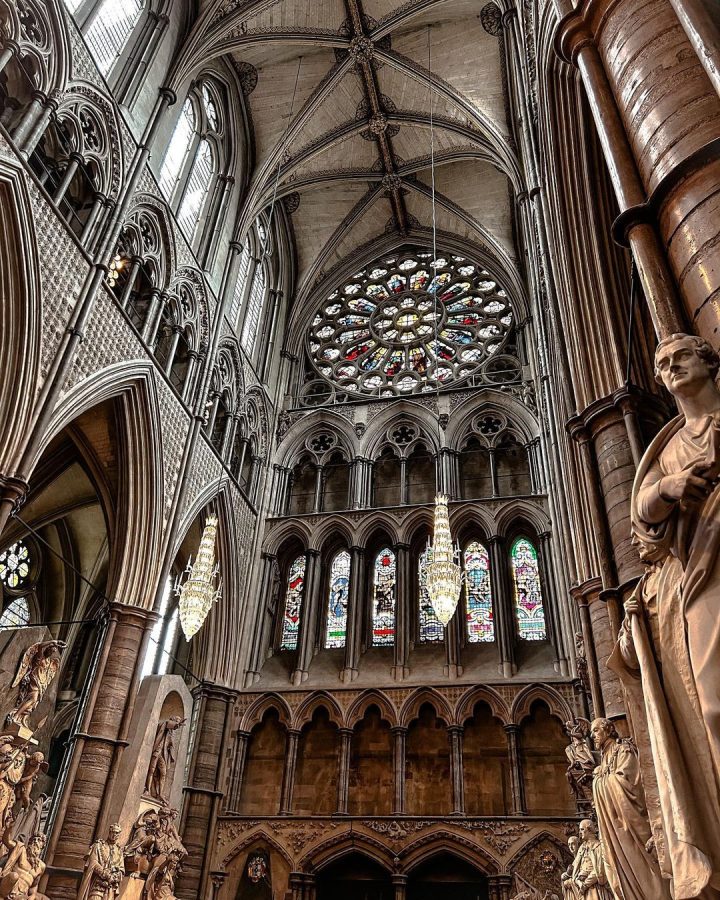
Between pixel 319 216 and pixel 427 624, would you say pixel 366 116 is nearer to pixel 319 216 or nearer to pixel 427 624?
pixel 319 216

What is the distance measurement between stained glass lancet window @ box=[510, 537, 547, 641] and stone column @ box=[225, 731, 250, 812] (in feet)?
18.6

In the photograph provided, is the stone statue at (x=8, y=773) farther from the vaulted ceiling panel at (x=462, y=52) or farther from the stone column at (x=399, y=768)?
the vaulted ceiling panel at (x=462, y=52)

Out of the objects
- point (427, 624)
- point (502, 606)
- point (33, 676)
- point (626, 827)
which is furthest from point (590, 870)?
point (427, 624)

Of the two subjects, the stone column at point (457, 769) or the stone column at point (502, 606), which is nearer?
the stone column at point (457, 769)

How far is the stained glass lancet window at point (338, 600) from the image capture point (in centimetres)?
1477

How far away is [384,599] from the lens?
49.3 feet

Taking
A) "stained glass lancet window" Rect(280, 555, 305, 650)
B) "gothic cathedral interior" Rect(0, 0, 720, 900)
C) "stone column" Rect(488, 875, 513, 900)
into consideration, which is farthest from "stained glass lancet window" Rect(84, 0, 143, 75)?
"stone column" Rect(488, 875, 513, 900)

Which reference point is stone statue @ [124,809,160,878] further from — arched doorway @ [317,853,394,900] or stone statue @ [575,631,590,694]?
stone statue @ [575,631,590,694]

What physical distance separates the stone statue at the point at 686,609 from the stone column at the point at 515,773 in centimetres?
1039

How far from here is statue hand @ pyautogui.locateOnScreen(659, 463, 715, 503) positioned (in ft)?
7.54

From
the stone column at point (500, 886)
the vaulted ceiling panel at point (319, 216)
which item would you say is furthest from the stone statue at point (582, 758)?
the vaulted ceiling panel at point (319, 216)

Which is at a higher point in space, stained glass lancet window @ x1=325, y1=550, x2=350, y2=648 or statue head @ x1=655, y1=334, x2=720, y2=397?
stained glass lancet window @ x1=325, y1=550, x2=350, y2=648

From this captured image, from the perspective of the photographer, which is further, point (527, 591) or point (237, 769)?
point (527, 591)

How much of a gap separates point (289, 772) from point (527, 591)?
5706mm
